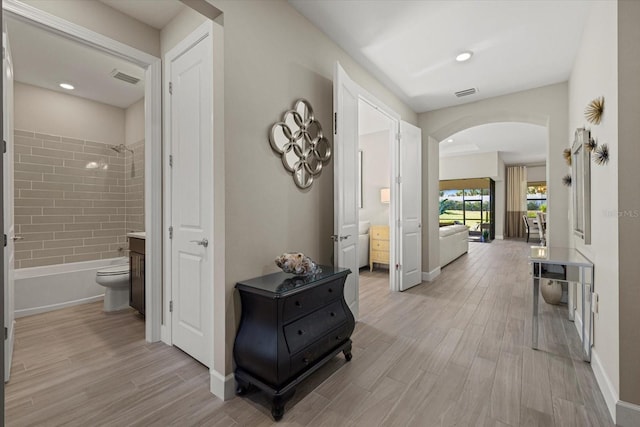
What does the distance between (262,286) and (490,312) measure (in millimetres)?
2797

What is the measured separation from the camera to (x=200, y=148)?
2.29 metres

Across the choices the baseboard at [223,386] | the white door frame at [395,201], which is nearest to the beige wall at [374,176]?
the white door frame at [395,201]

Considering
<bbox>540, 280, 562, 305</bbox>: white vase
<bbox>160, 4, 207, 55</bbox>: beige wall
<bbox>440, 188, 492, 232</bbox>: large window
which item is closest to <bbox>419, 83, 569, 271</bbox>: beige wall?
<bbox>540, 280, 562, 305</bbox>: white vase

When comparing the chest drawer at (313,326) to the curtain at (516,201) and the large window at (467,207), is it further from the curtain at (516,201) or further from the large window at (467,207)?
the curtain at (516,201)

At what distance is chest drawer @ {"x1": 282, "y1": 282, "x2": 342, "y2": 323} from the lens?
6.26 feet

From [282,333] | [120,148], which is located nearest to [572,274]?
[282,333]

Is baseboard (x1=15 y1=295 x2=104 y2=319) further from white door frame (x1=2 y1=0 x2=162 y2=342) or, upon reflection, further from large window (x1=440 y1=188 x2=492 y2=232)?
large window (x1=440 y1=188 x2=492 y2=232)

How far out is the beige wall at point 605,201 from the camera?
70.9 inches

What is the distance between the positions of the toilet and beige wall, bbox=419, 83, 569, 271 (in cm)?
410

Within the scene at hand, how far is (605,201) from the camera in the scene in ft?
6.51

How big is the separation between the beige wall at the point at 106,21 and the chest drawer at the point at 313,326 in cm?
258

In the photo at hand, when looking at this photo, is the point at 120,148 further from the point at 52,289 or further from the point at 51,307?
the point at 51,307

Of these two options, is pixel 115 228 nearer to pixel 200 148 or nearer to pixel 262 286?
pixel 200 148

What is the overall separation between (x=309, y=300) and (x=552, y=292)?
327cm
